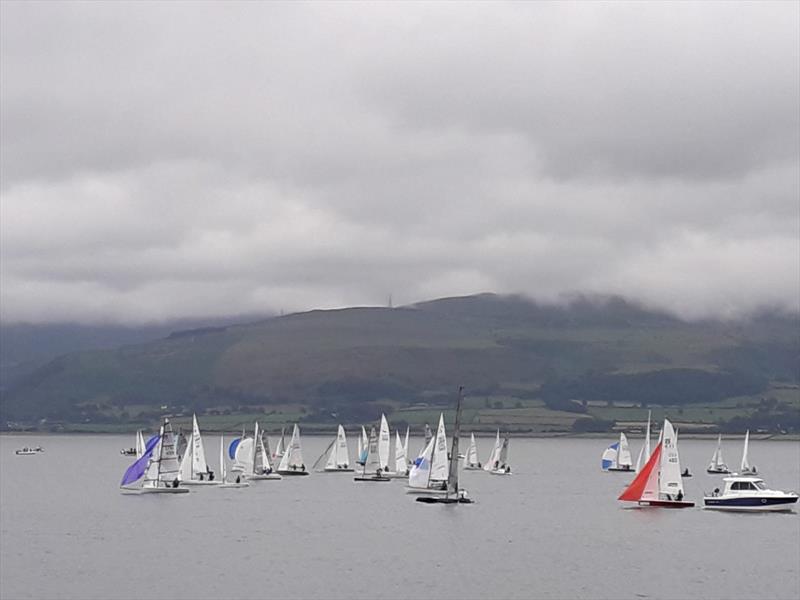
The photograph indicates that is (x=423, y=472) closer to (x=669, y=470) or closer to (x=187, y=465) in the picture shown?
(x=669, y=470)

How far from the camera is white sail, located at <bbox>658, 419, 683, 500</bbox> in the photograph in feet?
379

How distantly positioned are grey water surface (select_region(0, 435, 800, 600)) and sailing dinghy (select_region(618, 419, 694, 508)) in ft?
4.19

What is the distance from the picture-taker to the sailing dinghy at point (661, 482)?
116 metres

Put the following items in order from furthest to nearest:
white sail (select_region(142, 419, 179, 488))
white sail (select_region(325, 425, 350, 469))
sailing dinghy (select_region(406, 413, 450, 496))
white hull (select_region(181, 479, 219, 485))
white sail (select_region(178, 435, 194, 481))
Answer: white sail (select_region(325, 425, 350, 469)) < white sail (select_region(178, 435, 194, 481)) < white hull (select_region(181, 479, 219, 485)) < white sail (select_region(142, 419, 179, 488)) < sailing dinghy (select_region(406, 413, 450, 496))

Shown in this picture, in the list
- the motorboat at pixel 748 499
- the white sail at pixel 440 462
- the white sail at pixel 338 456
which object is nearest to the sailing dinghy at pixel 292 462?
the white sail at pixel 338 456

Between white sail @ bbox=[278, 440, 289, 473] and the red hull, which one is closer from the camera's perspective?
the red hull

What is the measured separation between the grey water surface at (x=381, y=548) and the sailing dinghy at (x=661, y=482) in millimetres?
1276

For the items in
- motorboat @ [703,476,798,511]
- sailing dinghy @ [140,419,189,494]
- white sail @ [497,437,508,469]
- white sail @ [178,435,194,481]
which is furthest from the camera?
white sail @ [497,437,508,469]

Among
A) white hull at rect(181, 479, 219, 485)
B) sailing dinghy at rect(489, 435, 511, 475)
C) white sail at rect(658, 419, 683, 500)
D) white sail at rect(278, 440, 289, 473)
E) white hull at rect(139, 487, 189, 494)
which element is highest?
white sail at rect(658, 419, 683, 500)

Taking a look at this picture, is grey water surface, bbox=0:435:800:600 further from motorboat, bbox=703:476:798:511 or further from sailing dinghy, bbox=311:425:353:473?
sailing dinghy, bbox=311:425:353:473

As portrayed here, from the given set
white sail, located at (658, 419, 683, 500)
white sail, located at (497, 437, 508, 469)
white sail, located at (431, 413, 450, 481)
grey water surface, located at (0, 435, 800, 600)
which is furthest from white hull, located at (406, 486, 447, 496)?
white sail, located at (497, 437, 508, 469)

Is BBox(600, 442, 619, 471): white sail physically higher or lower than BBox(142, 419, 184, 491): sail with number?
higher

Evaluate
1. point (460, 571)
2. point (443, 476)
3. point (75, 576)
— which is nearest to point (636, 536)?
point (460, 571)

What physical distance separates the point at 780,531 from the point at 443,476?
110 feet
